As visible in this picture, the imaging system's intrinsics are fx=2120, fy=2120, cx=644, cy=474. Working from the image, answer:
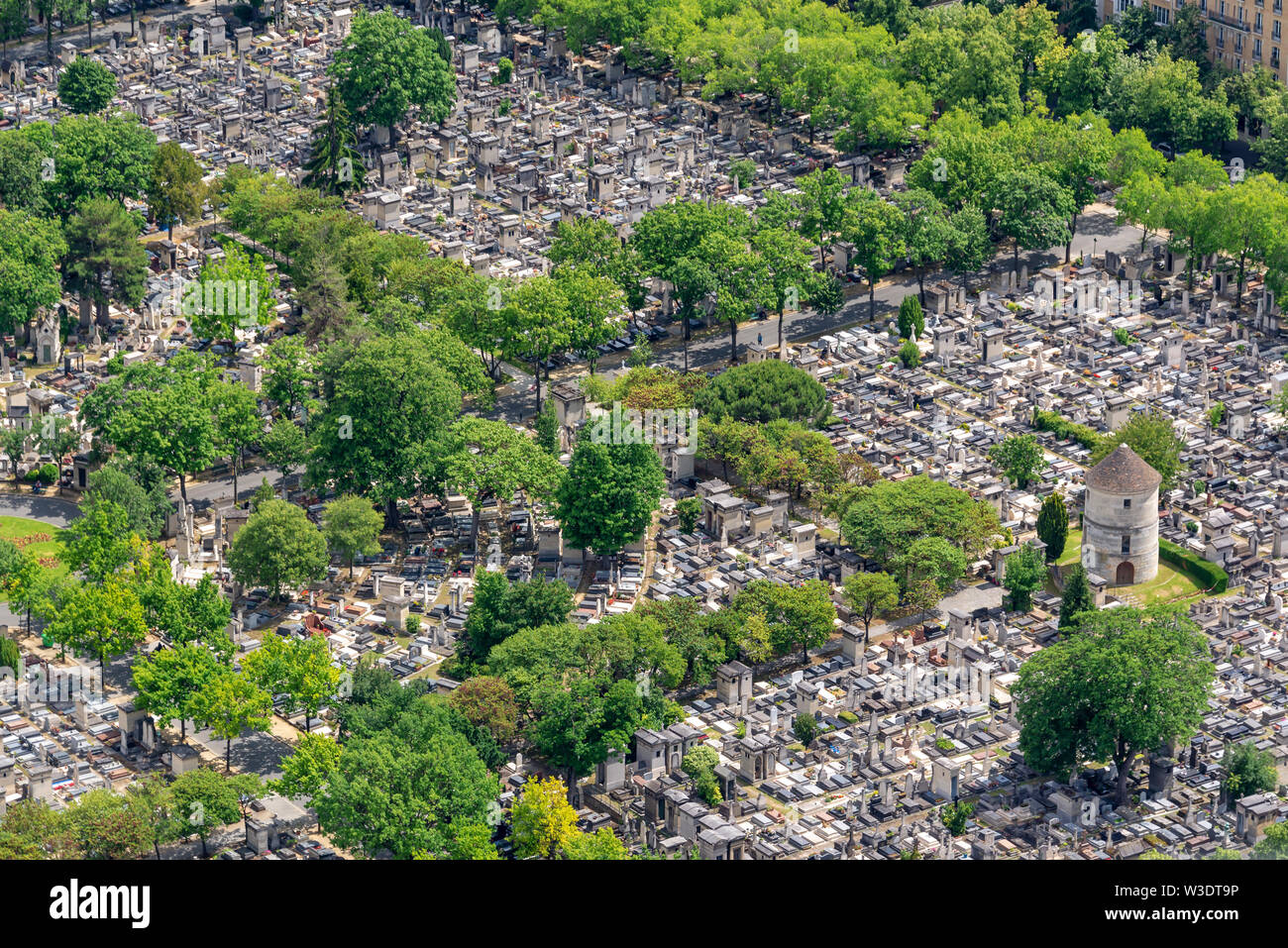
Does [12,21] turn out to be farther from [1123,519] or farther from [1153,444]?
[1123,519]

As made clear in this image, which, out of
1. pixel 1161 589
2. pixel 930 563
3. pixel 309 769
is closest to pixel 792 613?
pixel 930 563

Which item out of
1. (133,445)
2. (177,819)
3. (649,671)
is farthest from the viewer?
(133,445)

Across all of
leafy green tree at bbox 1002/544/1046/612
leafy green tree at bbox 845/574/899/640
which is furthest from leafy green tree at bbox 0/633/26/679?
leafy green tree at bbox 1002/544/1046/612

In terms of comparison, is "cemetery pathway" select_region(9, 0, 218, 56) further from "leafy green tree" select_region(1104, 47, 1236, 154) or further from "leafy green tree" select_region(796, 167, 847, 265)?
"leafy green tree" select_region(1104, 47, 1236, 154)

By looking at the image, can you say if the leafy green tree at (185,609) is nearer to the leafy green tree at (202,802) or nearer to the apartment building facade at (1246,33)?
the leafy green tree at (202,802)

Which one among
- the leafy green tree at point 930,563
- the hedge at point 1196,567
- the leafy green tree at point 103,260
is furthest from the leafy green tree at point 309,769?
the leafy green tree at point 103,260

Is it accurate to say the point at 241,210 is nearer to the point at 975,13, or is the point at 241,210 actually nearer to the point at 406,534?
the point at 406,534

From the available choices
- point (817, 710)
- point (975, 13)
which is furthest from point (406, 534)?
point (975, 13)
